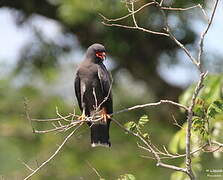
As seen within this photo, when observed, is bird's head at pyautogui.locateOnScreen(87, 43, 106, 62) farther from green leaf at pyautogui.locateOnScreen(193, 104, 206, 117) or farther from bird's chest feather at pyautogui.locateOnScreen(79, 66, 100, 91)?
green leaf at pyautogui.locateOnScreen(193, 104, 206, 117)

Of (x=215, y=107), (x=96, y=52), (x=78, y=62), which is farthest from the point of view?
(x=78, y=62)

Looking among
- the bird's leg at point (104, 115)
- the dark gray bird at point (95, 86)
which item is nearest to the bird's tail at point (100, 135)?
the dark gray bird at point (95, 86)

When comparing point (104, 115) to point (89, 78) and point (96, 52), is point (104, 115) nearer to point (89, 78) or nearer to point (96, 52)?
point (89, 78)

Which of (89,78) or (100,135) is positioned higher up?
(89,78)

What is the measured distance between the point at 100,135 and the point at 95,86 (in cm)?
36

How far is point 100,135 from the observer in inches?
206

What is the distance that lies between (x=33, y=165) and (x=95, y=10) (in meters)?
2.69

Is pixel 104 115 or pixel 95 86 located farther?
pixel 95 86

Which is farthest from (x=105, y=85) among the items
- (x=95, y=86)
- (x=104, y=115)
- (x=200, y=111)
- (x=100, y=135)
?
(x=200, y=111)

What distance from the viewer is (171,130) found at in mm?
9273

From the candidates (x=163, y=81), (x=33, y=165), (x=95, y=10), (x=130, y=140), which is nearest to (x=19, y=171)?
(x=33, y=165)

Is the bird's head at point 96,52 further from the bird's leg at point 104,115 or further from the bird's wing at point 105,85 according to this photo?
the bird's leg at point 104,115

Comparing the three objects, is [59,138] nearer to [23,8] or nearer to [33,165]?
[33,165]

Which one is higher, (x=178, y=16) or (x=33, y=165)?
(x=178, y=16)
